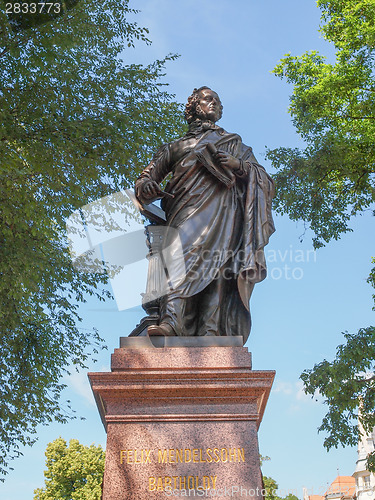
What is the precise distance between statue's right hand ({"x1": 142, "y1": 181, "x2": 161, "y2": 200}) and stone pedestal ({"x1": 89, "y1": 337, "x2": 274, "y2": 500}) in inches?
62.8

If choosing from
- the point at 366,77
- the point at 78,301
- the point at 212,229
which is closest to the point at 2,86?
the point at 78,301

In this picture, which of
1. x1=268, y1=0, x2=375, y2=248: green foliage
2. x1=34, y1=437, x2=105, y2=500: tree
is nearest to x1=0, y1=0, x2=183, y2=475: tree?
x1=268, y1=0, x2=375, y2=248: green foliage

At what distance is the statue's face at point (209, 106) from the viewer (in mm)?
6191

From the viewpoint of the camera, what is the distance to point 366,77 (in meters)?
15.0

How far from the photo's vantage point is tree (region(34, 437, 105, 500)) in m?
31.1

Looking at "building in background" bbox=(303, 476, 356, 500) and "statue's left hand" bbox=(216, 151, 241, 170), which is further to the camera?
"building in background" bbox=(303, 476, 356, 500)

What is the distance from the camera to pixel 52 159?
10.9m

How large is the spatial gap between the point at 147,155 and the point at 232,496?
9.30 m

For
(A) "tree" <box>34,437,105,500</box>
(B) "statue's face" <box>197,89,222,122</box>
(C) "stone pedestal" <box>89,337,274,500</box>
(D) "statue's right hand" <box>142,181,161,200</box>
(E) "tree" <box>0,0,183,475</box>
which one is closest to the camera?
(C) "stone pedestal" <box>89,337,274,500</box>

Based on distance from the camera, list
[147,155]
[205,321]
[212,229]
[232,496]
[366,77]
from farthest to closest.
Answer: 1. [366,77]
2. [147,155]
3. [212,229]
4. [205,321]
5. [232,496]

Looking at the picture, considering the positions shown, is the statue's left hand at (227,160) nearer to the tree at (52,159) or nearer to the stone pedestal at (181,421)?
the stone pedestal at (181,421)

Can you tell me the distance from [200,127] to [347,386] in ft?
26.0

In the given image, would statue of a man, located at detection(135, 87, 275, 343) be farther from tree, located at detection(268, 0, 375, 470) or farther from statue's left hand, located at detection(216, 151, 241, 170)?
tree, located at detection(268, 0, 375, 470)

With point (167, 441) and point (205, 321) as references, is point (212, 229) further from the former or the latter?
point (167, 441)
